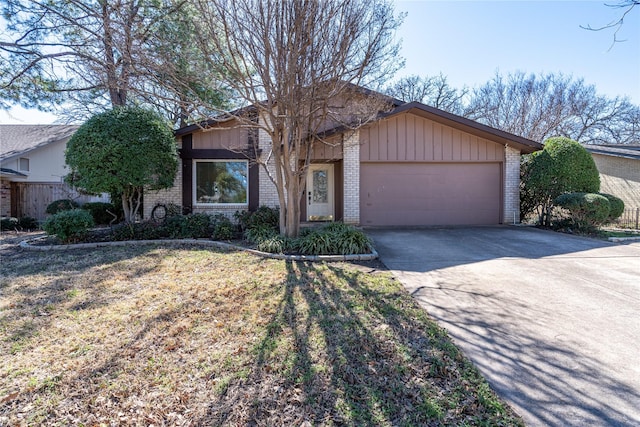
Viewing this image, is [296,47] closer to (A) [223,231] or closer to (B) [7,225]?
(A) [223,231]

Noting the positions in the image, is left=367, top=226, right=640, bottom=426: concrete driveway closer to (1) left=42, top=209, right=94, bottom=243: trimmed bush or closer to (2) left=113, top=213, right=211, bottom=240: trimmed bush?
(2) left=113, top=213, right=211, bottom=240: trimmed bush

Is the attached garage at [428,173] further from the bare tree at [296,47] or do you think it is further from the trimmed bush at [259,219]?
the bare tree at [296,47]

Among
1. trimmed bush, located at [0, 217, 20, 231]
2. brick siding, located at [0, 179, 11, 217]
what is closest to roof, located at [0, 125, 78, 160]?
brick siding, located at [0, 179, 11, 217]

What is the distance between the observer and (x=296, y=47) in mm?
6047

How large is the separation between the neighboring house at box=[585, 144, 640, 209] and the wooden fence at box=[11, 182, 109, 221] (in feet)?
82.9

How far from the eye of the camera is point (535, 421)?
2.00 meters

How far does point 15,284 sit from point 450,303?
21.1 feet

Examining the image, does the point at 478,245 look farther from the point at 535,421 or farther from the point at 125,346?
the point at 125,346

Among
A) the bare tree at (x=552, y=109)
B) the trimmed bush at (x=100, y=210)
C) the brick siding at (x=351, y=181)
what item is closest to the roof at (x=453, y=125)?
the brick siding at (x=351, y=181)

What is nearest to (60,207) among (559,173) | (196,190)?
(196,190)

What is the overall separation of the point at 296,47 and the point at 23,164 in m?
18.6

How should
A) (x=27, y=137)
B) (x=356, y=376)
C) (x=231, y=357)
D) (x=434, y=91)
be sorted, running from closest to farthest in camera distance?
(x=356, y=376) < (x=231, y=357) < (x=27, y=137) < (x=434, y=91)

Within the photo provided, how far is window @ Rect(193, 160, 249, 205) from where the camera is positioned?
10867 millimetres

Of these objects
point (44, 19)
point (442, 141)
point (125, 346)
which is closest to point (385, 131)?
point (442, 141)
